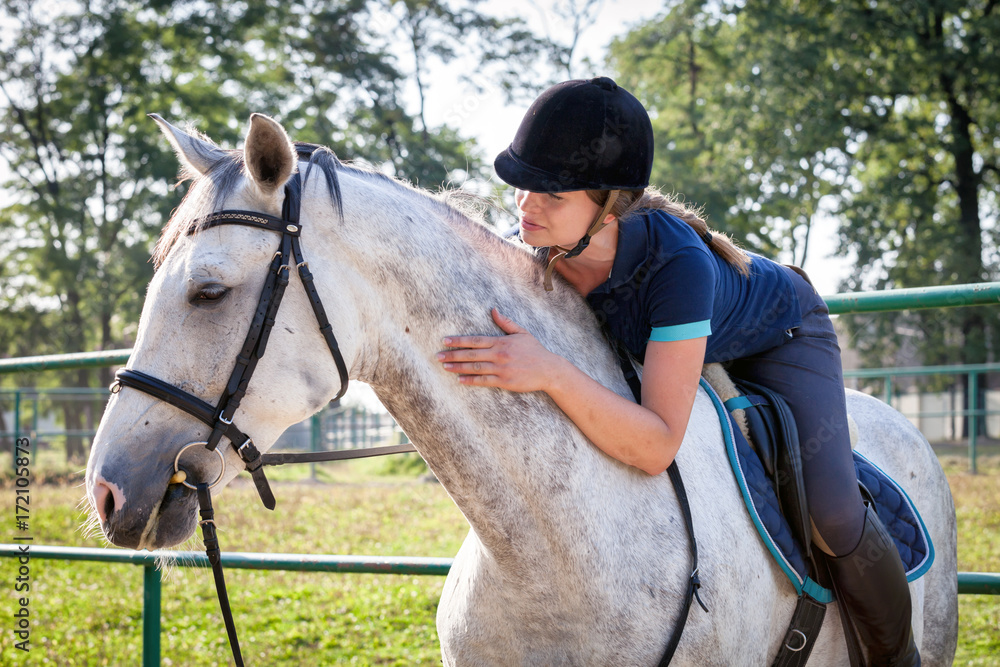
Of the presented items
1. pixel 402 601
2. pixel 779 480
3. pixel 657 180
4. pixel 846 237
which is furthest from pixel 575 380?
pixel 846 237

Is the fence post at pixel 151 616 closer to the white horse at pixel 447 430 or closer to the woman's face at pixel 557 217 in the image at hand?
the white horse at pixel 447 430

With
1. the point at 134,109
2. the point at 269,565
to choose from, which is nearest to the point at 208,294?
the point at 269,565

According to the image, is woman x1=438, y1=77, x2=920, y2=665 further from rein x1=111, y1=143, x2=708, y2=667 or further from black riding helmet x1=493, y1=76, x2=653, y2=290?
rein x1=111, y1=143, x2=708, y2=667

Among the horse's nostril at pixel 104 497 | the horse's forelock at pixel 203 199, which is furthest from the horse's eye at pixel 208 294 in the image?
the horse's nostril at pixel 104 497

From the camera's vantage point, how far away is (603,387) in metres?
1.77

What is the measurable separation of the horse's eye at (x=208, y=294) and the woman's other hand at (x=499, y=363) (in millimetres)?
539

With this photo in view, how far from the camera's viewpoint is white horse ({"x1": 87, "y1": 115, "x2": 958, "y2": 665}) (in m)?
1.58

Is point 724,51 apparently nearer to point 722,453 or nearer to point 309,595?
point 309,595

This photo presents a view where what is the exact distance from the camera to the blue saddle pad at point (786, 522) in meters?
1.86

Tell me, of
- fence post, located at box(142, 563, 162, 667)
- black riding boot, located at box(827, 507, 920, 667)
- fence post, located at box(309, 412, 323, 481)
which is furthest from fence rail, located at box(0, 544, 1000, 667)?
fence post, located at box(309, 412, 323, 481)

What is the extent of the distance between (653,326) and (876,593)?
1011 millimetres

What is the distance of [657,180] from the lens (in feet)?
67.2

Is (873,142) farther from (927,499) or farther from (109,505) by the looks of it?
(109,505)

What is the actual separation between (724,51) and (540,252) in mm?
24993
